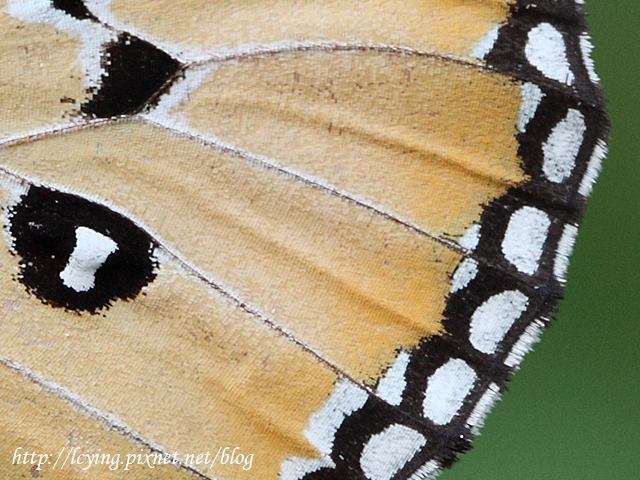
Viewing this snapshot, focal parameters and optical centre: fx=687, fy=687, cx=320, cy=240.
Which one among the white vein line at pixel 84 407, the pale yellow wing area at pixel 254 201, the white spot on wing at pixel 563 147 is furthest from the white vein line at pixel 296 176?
the white vein line at pixel 84 407

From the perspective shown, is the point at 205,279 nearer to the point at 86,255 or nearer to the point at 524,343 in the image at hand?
the point at 86,255

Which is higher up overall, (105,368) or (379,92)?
(379,92)

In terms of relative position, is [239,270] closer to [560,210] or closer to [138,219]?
[138,219]

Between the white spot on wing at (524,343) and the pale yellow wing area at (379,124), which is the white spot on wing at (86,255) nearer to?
the pale yellow wing area at (379,124)

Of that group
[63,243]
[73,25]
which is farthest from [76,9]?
[63,243]

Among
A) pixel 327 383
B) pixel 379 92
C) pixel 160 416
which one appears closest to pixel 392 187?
pixel 379 92

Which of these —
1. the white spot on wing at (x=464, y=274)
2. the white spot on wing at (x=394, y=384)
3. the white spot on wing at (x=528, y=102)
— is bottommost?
the white spot on wing at (x=394, y=384)
